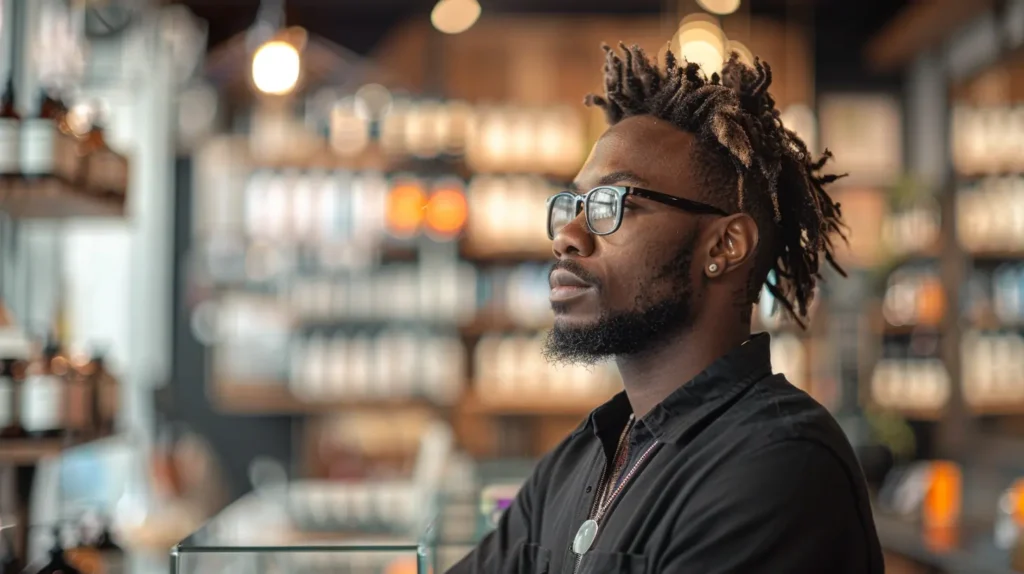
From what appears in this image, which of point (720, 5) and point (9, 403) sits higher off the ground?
point (720, 5)

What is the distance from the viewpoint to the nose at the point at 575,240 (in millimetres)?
1539

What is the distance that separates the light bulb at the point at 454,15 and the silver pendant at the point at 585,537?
535cm

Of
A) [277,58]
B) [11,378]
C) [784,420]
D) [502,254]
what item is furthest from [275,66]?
[784,420]

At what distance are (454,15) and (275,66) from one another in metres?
2.00

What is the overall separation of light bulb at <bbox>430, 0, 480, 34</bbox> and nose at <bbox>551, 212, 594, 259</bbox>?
5131mm

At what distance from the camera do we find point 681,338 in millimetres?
1513

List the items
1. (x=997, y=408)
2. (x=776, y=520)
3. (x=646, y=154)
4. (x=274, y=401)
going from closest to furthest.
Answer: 1. (x=776, y=520)
2. (x=646, y=154)
3. (x=997, y=408)
4. (x=274, y=401)

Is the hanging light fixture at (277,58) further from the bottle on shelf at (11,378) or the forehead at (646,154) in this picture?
the forehead at (646,154)

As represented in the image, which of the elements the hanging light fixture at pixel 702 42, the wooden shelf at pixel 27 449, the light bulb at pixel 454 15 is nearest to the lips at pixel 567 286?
the wooden shelf at pixel 27 449

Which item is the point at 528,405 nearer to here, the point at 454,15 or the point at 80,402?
the point at 454,15

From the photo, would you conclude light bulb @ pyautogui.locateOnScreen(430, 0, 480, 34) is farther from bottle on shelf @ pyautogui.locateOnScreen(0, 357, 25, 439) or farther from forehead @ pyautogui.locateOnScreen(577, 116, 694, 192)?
forehead @ pyautogui.locateOnScreen(577, 116, 694, 192)

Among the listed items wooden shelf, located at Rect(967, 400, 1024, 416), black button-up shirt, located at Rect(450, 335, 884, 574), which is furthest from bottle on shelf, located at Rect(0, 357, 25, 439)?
wooden shelf, located at Rect(967, 400, 1024, 416)

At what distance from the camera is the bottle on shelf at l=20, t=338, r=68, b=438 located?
98.8 inches

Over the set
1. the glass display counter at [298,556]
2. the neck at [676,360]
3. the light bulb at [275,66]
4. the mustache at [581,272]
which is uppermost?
the light bulb at [275,66]
